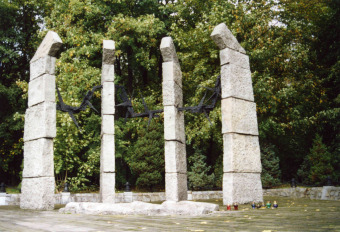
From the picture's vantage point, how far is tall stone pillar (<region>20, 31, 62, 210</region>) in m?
9.37

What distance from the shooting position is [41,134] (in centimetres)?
959

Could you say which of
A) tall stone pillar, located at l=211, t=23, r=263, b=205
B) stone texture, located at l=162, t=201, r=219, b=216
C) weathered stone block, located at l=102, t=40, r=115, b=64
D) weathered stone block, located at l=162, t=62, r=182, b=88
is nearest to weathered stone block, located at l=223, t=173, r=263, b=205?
tall stone pillar, located at l=211, t=23, r=263, b=205

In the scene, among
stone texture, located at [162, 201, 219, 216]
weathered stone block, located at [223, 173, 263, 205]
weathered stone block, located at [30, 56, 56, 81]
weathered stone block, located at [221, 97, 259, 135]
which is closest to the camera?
stone texture, located at [162, 201, 219, 216]

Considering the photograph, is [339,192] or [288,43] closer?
[339,192]

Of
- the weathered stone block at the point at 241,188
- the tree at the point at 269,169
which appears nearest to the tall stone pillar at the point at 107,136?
the weathered stone block at the point at 241,188

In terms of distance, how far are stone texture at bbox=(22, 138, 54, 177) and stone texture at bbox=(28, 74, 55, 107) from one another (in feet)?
3.46

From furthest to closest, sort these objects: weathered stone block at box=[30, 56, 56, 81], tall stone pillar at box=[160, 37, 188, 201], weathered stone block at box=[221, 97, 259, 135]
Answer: tall stone pillar at box=[160, 37, 188, 201] < weathered stone block at box=[30, 56, 56, 81] < weathered stone block at box=[221, 97, 259, 135]

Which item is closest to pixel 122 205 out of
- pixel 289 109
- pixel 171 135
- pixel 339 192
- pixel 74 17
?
pixel 171 135

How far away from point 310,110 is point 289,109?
224 centimetres

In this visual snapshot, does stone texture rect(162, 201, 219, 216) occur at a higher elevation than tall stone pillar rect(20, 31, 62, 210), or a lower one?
lower

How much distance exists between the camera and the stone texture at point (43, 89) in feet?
32.0

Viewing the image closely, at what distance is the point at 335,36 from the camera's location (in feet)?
65.9

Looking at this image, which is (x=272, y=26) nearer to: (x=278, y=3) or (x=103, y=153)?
(x=278, y=3)

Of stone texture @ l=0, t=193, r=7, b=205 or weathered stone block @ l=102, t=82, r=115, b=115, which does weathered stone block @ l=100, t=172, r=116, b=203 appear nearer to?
weathered stone block @ l=102, t=82, r=115, b=115
